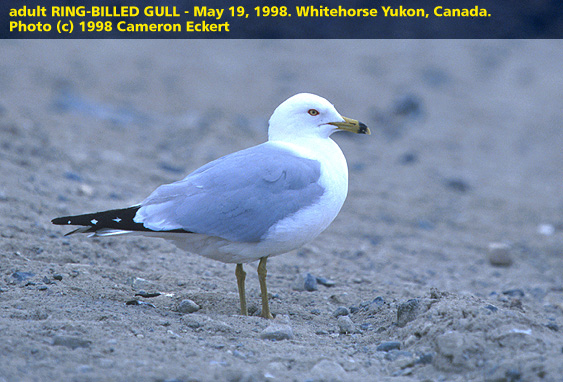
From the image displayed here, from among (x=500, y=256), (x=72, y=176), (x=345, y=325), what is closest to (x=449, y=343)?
(x=345, y=325)

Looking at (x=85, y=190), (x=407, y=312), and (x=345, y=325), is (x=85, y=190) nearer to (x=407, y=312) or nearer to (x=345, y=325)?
(x=345, y=325)

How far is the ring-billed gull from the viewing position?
4.41 metres

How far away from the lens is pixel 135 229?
434cm

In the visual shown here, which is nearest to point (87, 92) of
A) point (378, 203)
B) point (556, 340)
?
point (378, 203)

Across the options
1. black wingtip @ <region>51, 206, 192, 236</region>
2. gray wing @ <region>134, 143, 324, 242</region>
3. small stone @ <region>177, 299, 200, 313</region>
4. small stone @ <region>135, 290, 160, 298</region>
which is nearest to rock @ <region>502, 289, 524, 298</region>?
gray wing @ <region>134, 143, 324, 242</region>

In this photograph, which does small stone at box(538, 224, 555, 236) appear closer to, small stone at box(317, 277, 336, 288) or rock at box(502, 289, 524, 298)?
rock at box(502, 289, 524, 298)

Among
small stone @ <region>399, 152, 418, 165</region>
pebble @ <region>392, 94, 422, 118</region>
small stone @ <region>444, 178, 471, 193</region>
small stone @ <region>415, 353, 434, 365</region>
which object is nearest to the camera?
small stone @ <region>415, 353, 434, 365</region>

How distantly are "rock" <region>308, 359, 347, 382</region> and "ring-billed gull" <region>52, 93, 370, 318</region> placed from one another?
119cm

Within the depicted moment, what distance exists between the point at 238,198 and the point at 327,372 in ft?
4.82

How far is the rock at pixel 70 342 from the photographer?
350 centimetres

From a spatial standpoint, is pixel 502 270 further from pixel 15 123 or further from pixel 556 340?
pixel 15 123

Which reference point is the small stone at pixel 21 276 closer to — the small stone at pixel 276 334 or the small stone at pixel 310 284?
the small stone at pixel 276 334

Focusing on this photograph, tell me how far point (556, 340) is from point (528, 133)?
9055 millimetres

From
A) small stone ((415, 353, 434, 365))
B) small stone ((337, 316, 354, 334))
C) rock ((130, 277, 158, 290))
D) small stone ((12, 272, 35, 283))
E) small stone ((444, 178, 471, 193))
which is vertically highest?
small stone ((444, 178, 471, 193))
